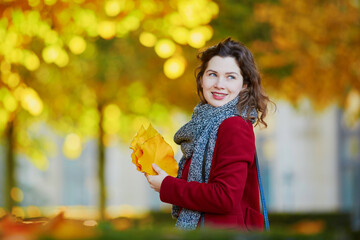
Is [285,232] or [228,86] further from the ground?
[228,86]

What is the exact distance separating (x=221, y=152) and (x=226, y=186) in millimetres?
163

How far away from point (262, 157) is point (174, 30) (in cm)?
2089

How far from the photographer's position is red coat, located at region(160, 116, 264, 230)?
296cm

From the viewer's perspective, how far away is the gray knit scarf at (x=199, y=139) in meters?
3.09

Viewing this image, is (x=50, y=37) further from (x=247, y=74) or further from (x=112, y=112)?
(x=112, y=112)

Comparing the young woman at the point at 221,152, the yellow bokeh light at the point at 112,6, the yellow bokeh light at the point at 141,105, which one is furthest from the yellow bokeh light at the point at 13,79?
the young woman at the point at 221,152

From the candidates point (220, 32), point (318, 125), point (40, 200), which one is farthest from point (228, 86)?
point (318, 125)

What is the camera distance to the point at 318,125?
2362 centimetres

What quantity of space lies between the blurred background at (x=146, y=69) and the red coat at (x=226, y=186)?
615 millimetres

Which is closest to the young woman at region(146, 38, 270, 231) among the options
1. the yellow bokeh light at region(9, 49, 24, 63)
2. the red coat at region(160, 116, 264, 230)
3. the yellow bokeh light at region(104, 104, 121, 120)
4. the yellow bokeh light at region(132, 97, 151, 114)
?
the red coat at region(160, 116, 264, 230)

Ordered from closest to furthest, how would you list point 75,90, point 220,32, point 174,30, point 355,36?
point 174,30 < point 220,32 < point 355,36 < point 75,90

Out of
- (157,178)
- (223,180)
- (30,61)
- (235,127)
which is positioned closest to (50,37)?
(30,61)

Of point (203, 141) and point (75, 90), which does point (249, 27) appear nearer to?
point (75, 90)

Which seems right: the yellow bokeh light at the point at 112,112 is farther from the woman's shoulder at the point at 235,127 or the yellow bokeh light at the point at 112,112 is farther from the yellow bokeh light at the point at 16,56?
the woman's shoulder at the point at 235,127
